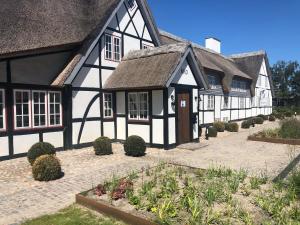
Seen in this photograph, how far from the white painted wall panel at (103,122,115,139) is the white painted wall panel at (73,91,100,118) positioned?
0.74 m

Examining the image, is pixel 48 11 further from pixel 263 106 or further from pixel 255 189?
pixel 263 106

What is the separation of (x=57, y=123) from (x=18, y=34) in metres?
3.96

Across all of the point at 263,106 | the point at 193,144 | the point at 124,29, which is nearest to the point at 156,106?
the point at 193,144

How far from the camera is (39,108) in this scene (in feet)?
39.2

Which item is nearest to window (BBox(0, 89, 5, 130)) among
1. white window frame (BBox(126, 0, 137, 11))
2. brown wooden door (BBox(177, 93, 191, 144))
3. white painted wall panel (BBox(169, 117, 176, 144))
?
white painted wall panel (BBox(169, 117, 176, 144))

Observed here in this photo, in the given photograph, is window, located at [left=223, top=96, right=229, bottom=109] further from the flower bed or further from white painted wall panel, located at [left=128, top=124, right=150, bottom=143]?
the flower bed

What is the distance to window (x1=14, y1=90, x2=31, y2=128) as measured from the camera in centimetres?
1116

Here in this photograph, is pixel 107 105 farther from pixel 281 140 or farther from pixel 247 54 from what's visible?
pixel 247 54

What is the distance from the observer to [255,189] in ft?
23.0

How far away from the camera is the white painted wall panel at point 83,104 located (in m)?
13.2

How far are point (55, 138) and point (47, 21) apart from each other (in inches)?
200

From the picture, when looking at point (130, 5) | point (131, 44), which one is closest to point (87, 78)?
point (131, 44)

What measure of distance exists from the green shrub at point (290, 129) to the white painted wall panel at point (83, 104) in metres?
10.1

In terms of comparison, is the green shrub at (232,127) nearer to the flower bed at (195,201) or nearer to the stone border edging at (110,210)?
the flower bed at (195,201)
